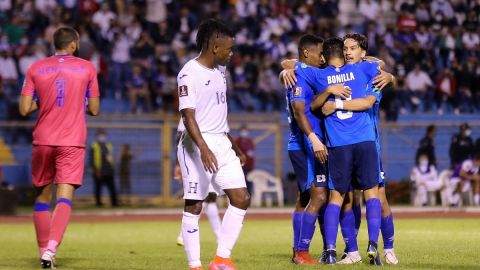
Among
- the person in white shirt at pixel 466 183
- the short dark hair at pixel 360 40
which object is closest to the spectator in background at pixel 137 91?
the person in white shirt at pixel 466 183

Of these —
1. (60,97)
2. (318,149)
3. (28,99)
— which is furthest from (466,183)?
(28,99)

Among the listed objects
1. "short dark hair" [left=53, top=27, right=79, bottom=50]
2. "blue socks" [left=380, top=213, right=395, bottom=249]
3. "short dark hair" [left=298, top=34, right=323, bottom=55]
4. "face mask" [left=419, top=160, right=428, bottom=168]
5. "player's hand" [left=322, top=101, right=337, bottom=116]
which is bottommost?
"face mask" [left=419, top=160, right=428, bottom=168]

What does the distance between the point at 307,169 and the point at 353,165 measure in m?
0.66

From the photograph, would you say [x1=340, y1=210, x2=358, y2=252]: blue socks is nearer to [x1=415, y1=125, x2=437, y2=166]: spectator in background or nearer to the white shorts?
the white shorts

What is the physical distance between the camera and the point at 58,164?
11305 millimetres

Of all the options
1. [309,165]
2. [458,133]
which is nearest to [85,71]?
[309,165]

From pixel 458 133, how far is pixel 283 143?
15.5 ft

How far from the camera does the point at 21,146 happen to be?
2741 centimetres

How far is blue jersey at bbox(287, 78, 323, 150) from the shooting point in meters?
11.1

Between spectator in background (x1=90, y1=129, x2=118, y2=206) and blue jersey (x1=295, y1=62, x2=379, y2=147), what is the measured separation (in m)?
16.9

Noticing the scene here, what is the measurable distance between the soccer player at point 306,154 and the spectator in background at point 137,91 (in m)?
18.1

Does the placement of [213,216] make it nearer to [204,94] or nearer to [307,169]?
[307,169]

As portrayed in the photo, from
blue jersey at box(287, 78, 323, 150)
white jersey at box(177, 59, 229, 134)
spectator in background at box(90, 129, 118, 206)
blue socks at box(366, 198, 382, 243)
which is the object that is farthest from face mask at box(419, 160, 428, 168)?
white jersey at box(177, 59, 229, 134)

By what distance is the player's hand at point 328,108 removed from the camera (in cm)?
1077
